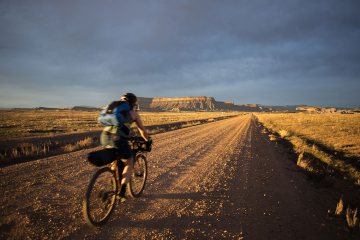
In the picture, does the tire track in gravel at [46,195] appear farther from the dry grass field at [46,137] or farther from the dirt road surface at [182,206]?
the dry grass field at [46,137]

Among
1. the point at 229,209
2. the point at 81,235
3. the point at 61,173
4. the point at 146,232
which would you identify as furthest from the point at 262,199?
the point at 61,173

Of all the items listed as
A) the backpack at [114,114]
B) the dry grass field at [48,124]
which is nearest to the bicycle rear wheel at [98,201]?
the backpack at [114,114]

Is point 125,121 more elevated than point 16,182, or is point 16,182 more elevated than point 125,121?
point 125,121

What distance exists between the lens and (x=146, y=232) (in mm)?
4238

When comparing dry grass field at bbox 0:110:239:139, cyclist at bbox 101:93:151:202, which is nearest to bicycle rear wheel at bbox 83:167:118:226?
cyclist at bbox 101:93:151:202

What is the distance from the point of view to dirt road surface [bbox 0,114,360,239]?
429cm

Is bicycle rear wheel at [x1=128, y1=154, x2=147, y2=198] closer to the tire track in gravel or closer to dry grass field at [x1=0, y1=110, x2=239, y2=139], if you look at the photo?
the tire track in gravel

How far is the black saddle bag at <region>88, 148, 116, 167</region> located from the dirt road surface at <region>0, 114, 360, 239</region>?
1241 mm

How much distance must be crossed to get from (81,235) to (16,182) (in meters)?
4.05

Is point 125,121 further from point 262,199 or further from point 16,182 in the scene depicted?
point 16,182

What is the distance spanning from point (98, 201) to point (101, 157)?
921 millimetres

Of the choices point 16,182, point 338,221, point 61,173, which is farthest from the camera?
point 61,173

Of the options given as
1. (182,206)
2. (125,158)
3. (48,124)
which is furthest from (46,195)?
(48,124)

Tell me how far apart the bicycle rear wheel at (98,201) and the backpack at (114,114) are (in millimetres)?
936
